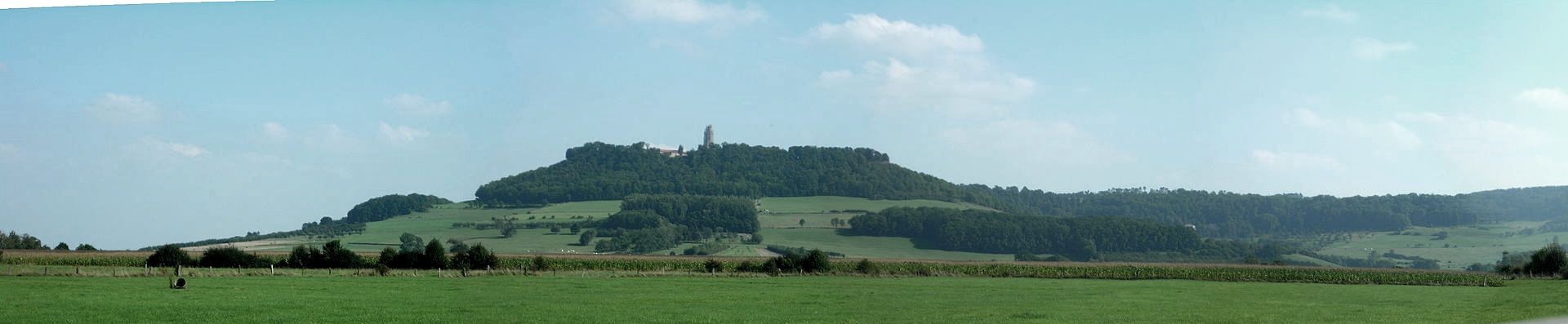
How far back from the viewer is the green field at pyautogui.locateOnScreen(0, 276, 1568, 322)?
517 inches

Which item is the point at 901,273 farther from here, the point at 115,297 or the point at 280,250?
the point at 115,297

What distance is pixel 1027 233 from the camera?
35.8 m

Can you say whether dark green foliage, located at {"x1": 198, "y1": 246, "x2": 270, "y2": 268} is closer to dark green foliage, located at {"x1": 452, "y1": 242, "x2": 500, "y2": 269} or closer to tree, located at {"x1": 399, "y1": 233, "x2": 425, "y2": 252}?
tree, located at {"x1": 399, "y1": 233, "x2": 425, "y2": 252}

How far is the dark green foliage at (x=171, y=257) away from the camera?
25.6 metres

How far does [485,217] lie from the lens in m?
29.2

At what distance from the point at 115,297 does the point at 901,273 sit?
1838 centimetres

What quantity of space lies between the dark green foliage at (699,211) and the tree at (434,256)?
11175mm

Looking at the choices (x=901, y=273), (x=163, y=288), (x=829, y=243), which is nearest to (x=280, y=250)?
(x=163, y=288)

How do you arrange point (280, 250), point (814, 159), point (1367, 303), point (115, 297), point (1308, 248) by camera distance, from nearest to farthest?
1. point (115, 297)
2. point (1367, 303)
3. point (280, 250)
4. point (1308, 248)
5. point (814, 159)

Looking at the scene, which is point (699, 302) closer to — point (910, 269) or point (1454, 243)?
point (910, 269)

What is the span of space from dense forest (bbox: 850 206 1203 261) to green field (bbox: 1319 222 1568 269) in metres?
5.87

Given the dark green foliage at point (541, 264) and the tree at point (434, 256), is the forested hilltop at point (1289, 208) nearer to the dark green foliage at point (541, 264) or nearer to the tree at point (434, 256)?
the dark green foliage at point (541, 264)

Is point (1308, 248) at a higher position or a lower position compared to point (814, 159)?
lower

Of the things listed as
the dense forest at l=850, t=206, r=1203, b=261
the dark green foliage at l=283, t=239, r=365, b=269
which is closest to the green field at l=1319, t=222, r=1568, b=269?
the dense forest at l=850, t=206, r=1203, b=261
